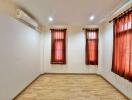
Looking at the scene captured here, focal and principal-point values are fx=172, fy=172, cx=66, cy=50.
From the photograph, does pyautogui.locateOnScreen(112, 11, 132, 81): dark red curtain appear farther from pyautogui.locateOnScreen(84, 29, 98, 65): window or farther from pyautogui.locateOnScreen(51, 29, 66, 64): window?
pyautogui.locateOnScreen(51, 29, 66, 64): window

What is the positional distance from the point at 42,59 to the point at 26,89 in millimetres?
3016

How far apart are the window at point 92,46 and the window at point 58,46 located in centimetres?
111

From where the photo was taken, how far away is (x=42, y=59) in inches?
323

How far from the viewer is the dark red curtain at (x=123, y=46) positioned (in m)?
4.07

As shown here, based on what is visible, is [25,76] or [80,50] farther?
[80,50]

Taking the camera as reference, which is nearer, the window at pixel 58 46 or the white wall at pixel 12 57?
the white wall at pixel 12 57

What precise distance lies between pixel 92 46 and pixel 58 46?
5.29 feet

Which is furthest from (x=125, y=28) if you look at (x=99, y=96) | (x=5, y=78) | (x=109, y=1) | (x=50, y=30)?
(x=50, y=30)

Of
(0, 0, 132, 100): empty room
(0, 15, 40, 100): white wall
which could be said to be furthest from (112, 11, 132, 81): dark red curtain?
(0, 15, 40, 100): white wall

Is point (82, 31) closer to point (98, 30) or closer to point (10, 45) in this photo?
point (98, 30)

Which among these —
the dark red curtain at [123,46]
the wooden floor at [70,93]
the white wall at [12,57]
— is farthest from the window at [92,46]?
the white wall at [12,57]

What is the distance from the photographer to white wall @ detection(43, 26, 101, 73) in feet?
27.1

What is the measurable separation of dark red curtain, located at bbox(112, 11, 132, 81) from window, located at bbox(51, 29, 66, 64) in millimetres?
3455

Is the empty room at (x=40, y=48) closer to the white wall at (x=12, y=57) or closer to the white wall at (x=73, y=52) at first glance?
the white wall at (x=12, y=57)
